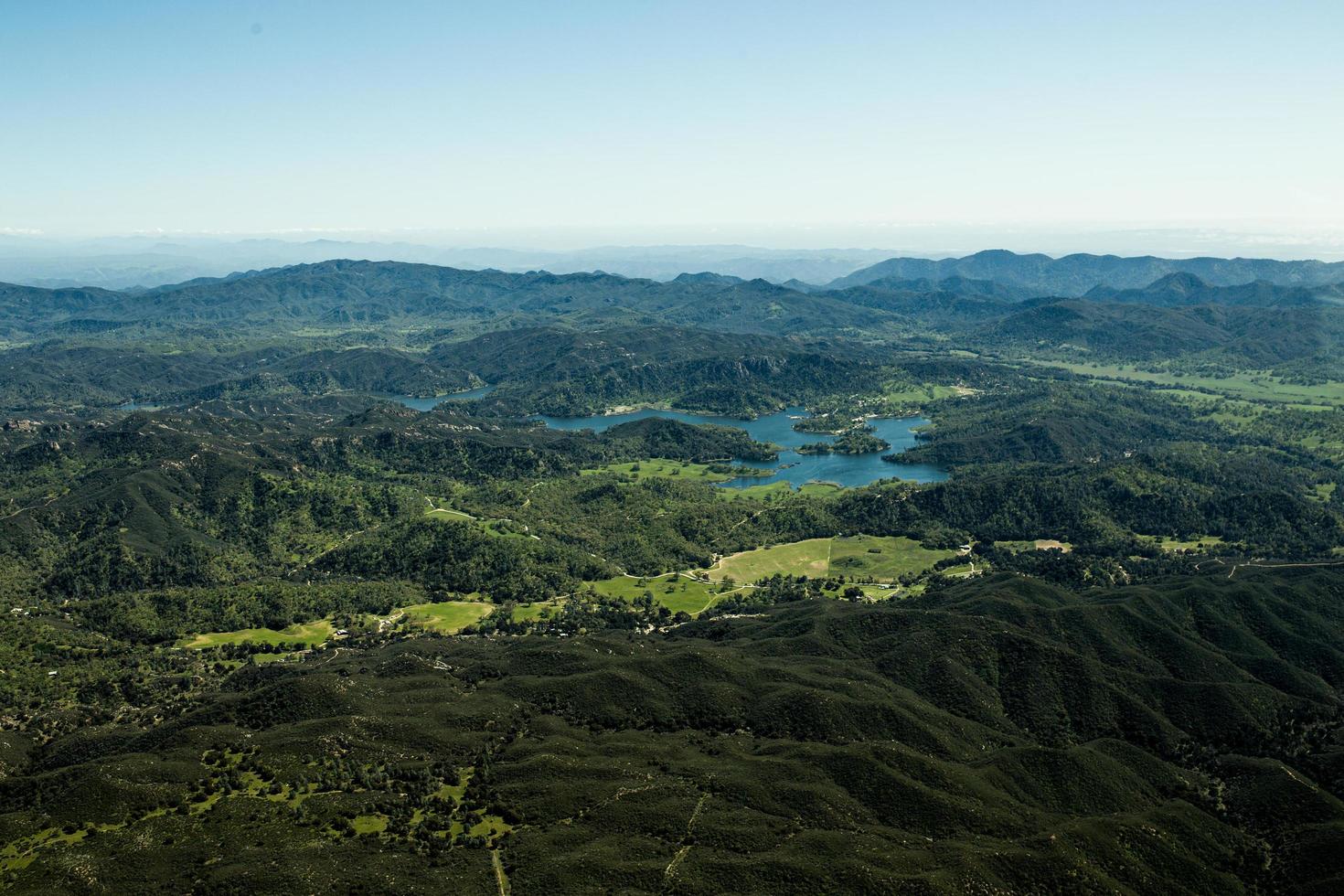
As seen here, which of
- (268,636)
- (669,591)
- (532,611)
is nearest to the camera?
(268,636)

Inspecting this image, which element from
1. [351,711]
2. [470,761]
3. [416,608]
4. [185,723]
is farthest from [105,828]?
[416,608]

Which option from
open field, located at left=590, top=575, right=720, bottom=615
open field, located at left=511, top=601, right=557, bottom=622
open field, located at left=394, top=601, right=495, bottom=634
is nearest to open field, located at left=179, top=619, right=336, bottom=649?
open field, located at left=394, top=601, right=495, bottom=634

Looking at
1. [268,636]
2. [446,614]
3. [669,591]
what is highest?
[268,636]

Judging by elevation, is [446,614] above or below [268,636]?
below

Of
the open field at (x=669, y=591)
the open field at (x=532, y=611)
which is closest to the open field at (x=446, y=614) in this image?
the open field at (x=532, y=611)

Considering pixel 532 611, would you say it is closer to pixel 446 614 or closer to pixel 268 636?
pixel 446 614

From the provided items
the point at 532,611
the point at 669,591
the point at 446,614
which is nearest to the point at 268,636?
the point at 446,614

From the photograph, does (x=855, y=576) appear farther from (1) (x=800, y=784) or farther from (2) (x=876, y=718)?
(1) (x=800, y=784)
